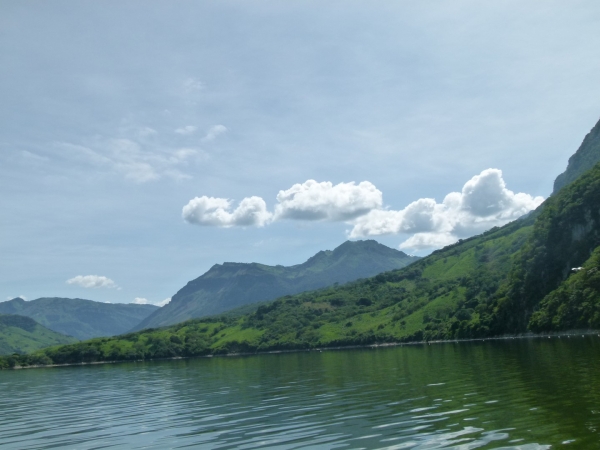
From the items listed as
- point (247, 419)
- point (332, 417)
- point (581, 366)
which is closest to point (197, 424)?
point (247, 419)

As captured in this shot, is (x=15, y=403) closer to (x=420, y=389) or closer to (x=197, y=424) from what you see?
(x=197, y=424)

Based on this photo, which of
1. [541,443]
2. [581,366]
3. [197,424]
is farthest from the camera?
[581,366]

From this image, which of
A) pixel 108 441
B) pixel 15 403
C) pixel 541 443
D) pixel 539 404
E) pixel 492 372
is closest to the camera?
pixel 541 443

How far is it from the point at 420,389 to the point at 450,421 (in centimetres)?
2086

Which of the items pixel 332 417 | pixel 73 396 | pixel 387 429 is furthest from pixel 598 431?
pixel 73 396

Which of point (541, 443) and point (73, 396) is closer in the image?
point (541, 443)

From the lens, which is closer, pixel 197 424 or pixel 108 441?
pixel 108 441

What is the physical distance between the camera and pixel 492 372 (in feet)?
221

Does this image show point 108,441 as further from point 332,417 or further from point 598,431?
point 598,431

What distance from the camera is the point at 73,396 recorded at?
302ft

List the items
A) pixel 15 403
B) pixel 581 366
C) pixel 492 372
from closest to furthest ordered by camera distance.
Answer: pixel 581 366 → pixel 492 372 → pixel 15 403

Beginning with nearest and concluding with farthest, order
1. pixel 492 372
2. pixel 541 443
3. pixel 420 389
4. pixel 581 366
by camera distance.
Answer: pixel 541 443 → pixel 420 389 → pixel 581 366 → pixel 492 372

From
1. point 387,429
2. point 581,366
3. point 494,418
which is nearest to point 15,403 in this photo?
point 387,429

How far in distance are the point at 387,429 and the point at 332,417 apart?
338 inches
